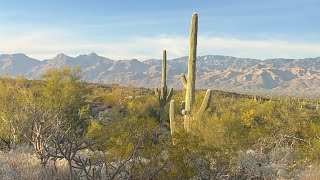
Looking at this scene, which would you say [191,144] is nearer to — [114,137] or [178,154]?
[178,154]

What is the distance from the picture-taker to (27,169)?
895 cm

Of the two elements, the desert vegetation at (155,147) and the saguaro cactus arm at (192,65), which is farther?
the saguaro cactus arm at (192,65)

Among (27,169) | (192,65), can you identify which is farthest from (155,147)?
(192,65)

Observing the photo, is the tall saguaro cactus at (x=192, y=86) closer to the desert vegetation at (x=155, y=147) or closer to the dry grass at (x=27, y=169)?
the desert vegetation at (x=155, y=147)

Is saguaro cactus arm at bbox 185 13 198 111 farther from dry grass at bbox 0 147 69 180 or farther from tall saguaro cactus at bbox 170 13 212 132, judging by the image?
dry grass at bbox 0 147 69 180

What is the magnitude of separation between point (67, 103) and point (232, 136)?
52.6ft

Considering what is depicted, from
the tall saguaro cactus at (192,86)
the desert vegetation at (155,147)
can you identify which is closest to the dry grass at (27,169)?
the desert vegetation at (155,147)

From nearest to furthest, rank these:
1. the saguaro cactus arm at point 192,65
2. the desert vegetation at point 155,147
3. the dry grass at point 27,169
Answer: the dry grass at point 27,169 → the desert vegetation at point 155,147 → the saguaro cactus arm at point 192,65

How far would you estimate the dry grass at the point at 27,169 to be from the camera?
28.5 ft

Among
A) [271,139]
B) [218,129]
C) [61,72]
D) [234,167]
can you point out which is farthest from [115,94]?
[234,167]

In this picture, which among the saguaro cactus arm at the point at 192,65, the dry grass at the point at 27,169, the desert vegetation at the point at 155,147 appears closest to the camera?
the dry grass at the point at 27,169

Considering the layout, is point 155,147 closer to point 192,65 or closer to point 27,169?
point 27,169

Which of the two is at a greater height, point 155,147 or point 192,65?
point 192,65

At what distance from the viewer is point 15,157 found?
32.8 feet
